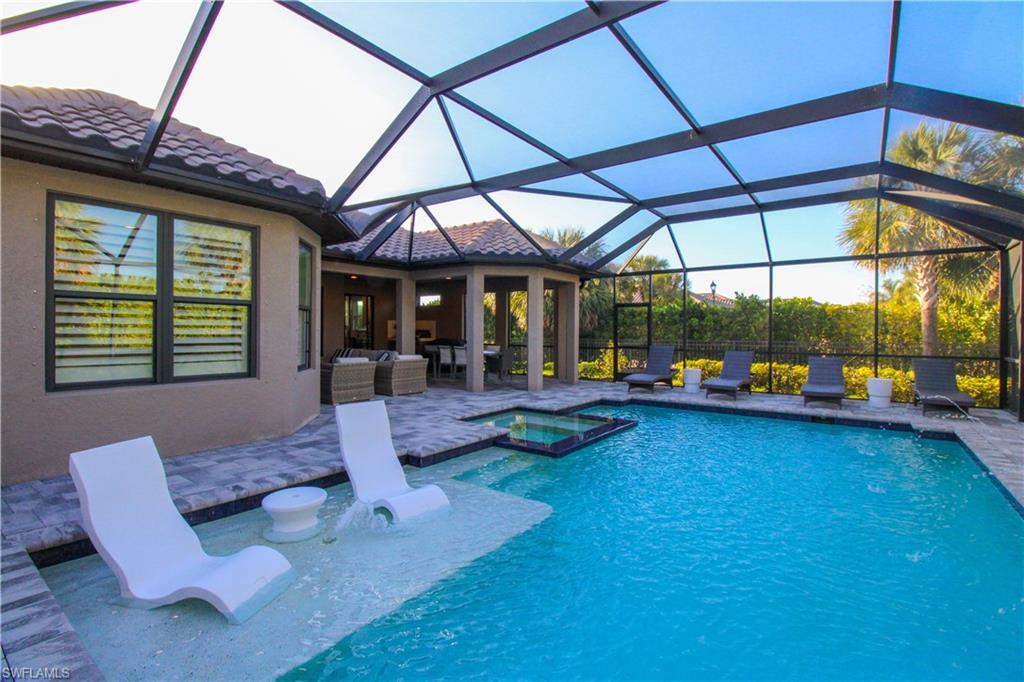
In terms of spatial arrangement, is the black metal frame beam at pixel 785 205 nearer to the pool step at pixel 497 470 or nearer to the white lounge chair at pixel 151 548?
the pool step at pixel 497 470

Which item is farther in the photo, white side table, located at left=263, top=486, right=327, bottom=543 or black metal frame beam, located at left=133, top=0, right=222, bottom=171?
white side table, located at left=263, top=486, right=327, bottom=543

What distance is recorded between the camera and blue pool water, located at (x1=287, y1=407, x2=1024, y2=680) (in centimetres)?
298

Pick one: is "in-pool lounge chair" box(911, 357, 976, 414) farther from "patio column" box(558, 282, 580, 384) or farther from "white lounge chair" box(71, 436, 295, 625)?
"white lounge chair" box(71, 436, 295, 625)

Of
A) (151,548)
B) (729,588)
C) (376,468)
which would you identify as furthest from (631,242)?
(151,548)

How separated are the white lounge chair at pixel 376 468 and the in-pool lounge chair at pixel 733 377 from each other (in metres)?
8.81

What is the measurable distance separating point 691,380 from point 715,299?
3.33 metres

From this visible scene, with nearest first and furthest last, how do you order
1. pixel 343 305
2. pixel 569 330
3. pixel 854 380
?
1. pixel 854 380
2. pixel 569 330
3. pixel 343 305

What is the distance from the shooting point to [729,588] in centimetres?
379

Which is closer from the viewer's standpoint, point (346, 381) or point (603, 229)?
point (346, 381)

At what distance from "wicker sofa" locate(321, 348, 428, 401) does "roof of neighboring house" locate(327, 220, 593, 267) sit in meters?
2.66

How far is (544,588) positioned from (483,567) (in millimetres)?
563

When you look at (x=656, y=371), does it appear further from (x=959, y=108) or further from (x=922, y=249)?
(x=959, y=108)

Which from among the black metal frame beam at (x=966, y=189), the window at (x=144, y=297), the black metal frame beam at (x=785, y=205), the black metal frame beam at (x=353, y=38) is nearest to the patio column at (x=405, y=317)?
the window at (x=144, y=297)

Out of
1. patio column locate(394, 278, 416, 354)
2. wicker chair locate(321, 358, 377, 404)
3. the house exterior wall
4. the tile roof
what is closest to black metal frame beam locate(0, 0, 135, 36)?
the tile roof
